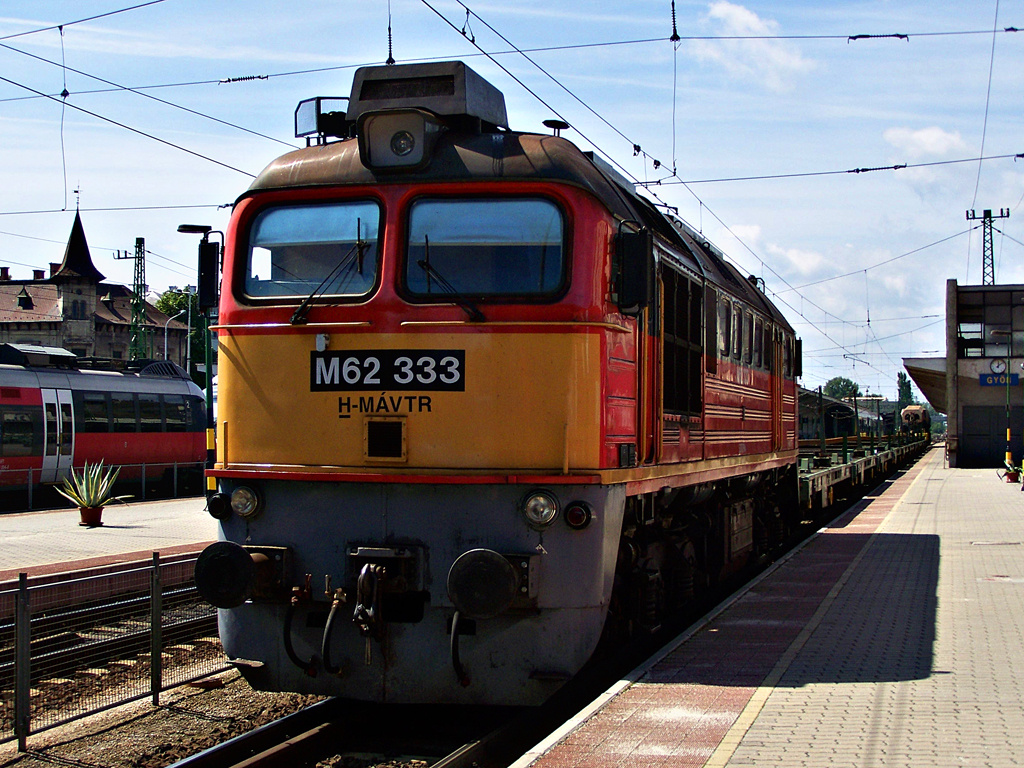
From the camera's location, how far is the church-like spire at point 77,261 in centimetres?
8200

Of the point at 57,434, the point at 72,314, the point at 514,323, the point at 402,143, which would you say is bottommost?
the point at 57,434

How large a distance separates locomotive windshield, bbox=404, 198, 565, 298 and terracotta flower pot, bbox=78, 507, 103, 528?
13118mm

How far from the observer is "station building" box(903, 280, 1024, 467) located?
4819cm

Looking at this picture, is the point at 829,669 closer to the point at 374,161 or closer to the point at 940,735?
the point at 940,735

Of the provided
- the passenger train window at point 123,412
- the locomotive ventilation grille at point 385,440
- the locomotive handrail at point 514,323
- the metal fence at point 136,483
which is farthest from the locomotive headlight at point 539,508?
the passenger train window at point 123,412

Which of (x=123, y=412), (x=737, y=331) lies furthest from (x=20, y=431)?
(x=737, y=331)

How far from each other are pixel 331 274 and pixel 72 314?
81.6 meters

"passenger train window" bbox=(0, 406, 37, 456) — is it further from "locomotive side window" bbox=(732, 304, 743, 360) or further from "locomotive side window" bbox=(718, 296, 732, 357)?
"locomotive side window" bbox=(718, 296, 732, 357)

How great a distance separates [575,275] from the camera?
6965 millimetres

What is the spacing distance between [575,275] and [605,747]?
286cm

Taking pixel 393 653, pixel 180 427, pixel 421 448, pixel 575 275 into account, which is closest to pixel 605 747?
pixel 393 653

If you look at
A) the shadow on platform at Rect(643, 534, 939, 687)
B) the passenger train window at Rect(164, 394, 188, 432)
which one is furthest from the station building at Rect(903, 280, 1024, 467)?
the shadow on platform at Rect(643, 534, 939, 687)

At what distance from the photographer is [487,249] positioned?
7.05 meters

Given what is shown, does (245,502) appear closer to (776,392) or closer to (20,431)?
(776,392)
